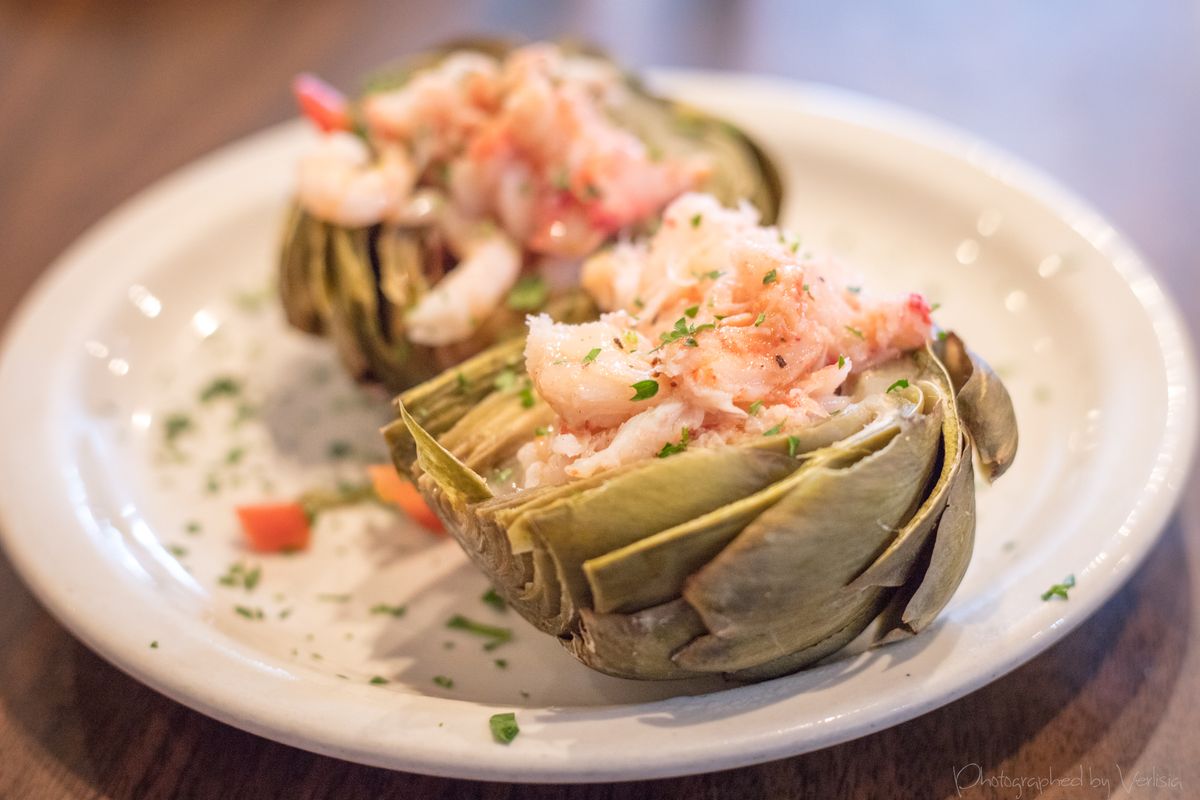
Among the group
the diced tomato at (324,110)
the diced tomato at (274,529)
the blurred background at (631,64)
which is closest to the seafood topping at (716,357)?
the diced tomato at (274,529)

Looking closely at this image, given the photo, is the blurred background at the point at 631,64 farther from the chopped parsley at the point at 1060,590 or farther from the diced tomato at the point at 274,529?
the chopped parsley at the point at 1060,590

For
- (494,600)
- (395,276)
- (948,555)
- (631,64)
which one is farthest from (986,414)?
(631,64)

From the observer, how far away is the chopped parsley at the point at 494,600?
5.50 feet

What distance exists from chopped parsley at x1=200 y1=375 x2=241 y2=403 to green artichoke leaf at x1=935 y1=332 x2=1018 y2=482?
4.79 ft

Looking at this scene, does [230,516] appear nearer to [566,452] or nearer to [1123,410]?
[566,452]

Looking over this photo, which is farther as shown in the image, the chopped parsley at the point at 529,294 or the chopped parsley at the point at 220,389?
the chopped parsley at the point at 220,389

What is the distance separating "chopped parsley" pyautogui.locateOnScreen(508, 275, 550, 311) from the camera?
1891 mm

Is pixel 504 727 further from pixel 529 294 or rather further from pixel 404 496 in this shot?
pixel 529 294

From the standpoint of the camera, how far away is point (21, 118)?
3162 millimetres

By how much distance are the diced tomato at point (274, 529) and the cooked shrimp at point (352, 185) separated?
555 mm

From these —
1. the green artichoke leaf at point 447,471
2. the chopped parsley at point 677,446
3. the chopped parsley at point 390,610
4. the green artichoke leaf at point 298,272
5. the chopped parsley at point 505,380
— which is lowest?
the chopped parsley at point 390,610

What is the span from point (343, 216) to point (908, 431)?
3.83 ft

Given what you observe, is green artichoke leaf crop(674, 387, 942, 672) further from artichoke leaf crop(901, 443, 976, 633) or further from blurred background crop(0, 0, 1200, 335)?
blurred background crop(0, 0, 1200, 335)

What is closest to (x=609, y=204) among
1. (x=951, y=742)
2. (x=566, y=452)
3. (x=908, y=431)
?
(x=566, y=452)
